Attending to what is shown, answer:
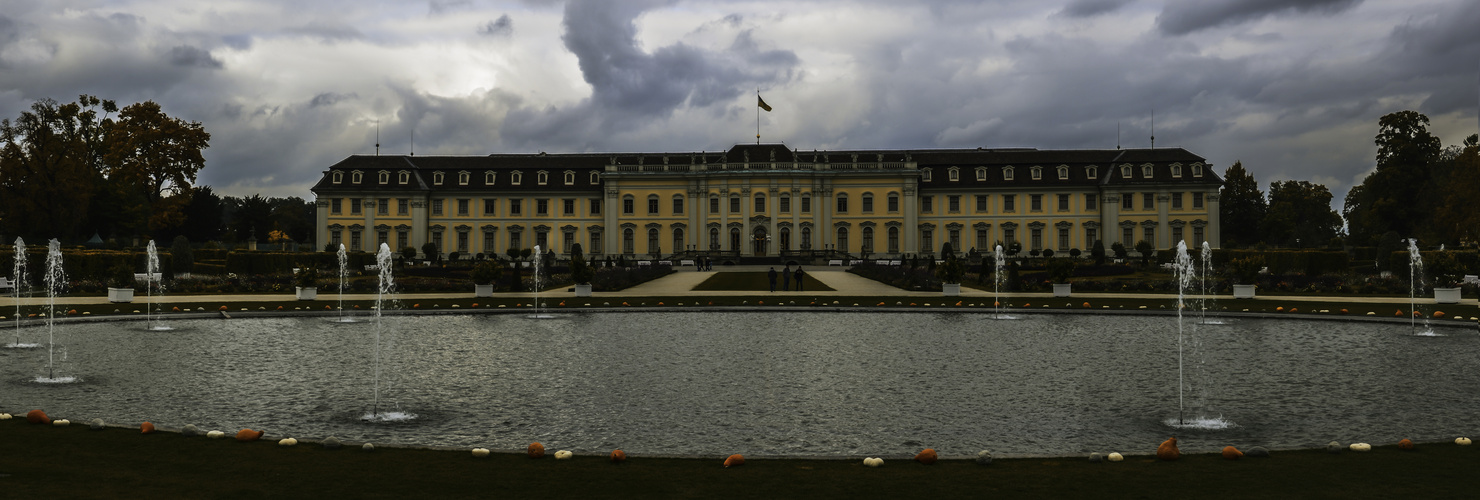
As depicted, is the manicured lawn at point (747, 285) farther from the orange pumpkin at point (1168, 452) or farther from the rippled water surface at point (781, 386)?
the orange pumpkin at point (1168, 452)

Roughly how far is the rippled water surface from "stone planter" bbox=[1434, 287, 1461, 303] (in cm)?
1099

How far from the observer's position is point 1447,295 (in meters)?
29.8

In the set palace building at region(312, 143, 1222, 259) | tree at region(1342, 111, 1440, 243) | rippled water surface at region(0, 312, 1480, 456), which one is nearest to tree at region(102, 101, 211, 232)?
palace building at region(312, 143, 1222, 259)

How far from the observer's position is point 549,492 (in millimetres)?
7117

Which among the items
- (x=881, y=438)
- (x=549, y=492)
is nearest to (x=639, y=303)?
(x=881, y=438)

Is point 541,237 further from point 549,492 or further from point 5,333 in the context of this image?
point 549,492

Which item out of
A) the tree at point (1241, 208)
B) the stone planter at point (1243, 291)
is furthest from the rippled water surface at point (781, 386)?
the tree at point (1241, 208)

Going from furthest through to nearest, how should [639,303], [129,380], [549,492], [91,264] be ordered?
[91,264], [639,303], [129,380], [549,492]

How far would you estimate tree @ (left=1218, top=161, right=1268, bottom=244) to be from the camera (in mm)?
93875

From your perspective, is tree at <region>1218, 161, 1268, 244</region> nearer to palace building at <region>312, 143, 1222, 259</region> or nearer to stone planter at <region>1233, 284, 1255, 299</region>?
palace building at <region>312, 143, 1222, 259</region>

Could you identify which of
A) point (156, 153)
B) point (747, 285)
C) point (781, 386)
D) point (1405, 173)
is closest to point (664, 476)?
point (781, 386)

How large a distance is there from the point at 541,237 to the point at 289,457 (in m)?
81.6

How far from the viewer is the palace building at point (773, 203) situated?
8412 cm

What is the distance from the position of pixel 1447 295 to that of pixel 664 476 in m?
30.9
